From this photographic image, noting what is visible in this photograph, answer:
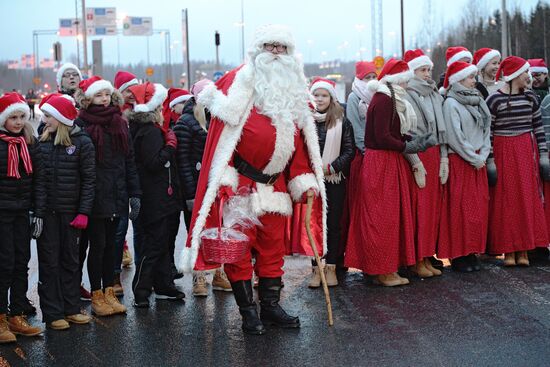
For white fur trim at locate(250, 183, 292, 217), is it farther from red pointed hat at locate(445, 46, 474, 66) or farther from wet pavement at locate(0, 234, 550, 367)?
red pointed hat at locate(445, 46, 474, 66)

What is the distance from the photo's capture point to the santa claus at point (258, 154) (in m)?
6.67

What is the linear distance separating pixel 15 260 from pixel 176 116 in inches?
109

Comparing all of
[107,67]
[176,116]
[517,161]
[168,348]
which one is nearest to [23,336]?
[168,348]

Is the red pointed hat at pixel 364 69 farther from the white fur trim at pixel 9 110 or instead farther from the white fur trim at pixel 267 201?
the white fur trim at pixel 9 110

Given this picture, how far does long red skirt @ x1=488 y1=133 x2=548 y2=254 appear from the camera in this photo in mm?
8883

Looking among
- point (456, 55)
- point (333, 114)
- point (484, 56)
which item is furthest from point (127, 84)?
point (484, 56)

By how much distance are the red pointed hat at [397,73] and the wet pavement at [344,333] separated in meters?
2.01

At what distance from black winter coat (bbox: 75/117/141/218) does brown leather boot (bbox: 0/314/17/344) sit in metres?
1.18

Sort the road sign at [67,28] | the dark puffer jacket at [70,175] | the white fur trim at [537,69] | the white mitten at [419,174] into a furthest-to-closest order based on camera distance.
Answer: the road sign at [67,28] < the white fur trim at [537,69] < the white mitten at [419,174] < the dark puffer jacket at [70,175]

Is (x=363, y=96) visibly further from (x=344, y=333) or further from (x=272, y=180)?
(x=344, y=333)

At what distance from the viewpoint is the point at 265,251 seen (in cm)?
686

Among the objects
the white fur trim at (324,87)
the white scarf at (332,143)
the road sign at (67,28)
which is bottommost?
the white scarf at (332,143)

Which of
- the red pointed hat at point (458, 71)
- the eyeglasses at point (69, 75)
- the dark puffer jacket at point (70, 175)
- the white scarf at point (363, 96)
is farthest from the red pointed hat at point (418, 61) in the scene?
the eyeglasses at point (69, 75)

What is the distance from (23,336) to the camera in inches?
264
